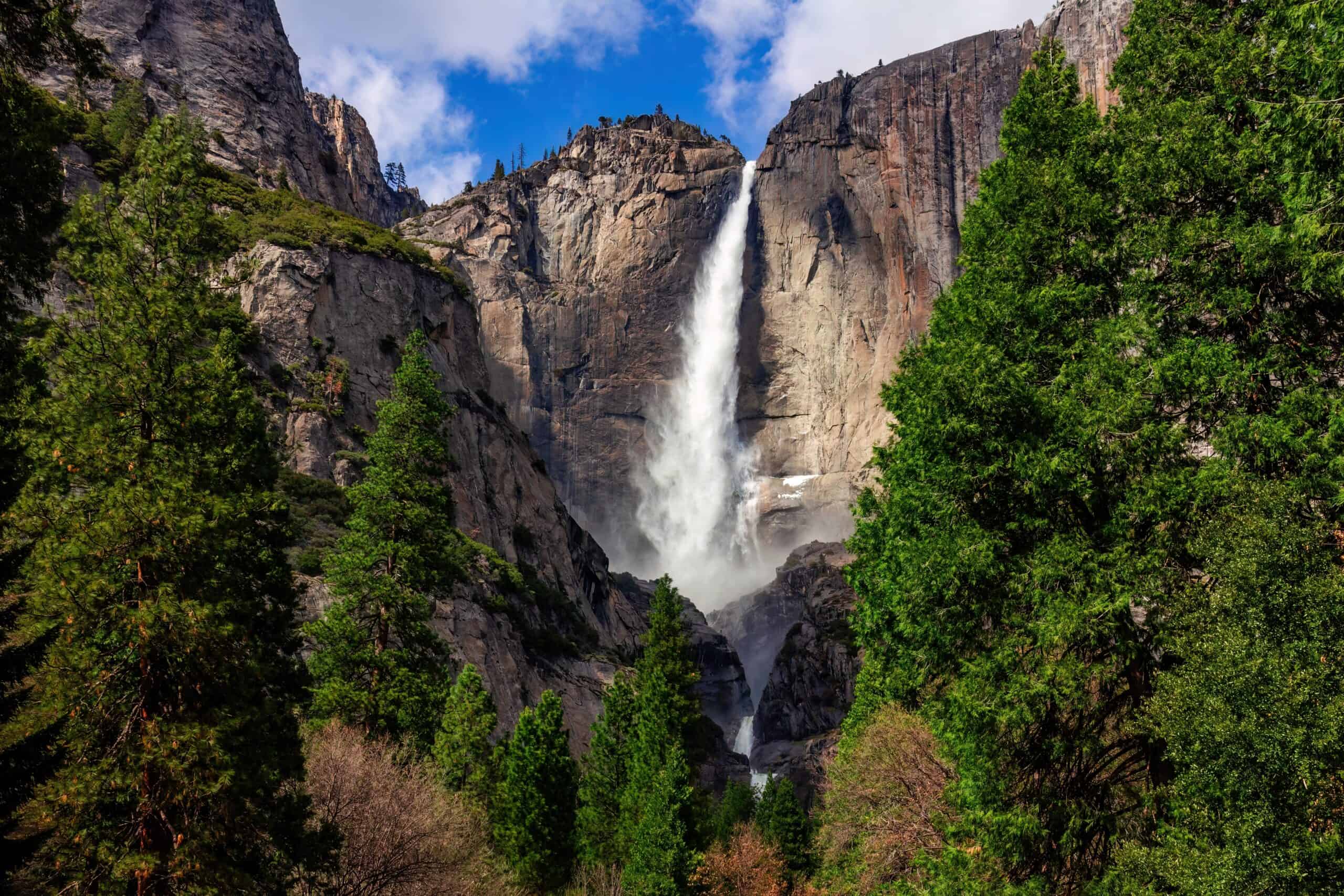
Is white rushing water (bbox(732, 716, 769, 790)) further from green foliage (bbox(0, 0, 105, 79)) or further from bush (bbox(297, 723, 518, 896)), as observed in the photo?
green foliage (bbox(0, 0, 105, 79))

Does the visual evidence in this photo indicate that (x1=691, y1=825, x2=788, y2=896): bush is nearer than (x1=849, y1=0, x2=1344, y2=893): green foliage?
No

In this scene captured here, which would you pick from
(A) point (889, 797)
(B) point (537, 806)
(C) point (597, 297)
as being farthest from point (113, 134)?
(C) point (597, 297)

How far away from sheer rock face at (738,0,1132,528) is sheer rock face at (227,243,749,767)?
149 ft

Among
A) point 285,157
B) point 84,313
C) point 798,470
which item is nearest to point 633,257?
point 798,470

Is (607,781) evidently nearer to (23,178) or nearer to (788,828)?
(788,828)

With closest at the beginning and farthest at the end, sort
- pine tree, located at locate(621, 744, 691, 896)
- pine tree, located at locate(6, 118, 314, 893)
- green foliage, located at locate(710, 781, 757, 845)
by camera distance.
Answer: pine tree, located at locate(6, 118, 314, 893) → pine tree, located at locate(621, 744, 691, 896) → green foliage, located at locate(710, 781, 757, 845)

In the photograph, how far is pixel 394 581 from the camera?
2362cm

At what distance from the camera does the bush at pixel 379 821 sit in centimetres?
1772

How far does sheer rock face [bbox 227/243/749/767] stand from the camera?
39938 mm

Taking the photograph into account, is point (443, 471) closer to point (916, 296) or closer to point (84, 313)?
point (84, 313)

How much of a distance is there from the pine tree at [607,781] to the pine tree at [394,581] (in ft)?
23.8

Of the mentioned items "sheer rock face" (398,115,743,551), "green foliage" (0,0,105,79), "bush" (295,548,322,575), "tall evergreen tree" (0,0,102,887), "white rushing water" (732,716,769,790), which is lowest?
"white rushing water" (732,716,769,790)

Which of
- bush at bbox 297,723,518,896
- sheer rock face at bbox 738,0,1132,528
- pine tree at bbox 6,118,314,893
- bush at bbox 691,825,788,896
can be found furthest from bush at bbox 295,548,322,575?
sheer rock face at bbox 738,0,1132,528

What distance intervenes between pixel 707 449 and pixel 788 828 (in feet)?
244
